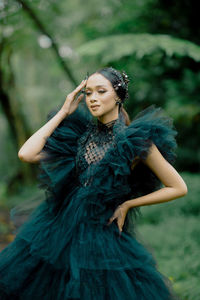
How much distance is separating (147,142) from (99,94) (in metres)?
0.48

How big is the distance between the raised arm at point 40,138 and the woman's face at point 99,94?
11cm

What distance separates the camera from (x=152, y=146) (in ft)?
6.15

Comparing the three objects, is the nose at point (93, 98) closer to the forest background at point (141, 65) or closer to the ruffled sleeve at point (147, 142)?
the ruffled sleeve at point (147, 142)

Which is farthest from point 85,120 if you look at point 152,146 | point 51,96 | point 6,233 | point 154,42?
point 51,96

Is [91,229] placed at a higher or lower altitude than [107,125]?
A: lower

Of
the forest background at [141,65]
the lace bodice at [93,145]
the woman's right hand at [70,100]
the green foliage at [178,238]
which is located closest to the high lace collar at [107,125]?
the lace bodice at [93,145]

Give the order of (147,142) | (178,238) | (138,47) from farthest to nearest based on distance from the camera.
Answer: (138,47)
(178,238)
(147,142)

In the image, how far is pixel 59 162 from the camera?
2125 mm

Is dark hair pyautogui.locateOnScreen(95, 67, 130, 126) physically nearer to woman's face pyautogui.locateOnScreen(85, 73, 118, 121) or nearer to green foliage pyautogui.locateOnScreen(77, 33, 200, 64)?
woman's face pyautogui.locateOnScreen(85, 73, 118, 121)

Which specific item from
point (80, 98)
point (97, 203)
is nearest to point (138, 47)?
point (80, 98)

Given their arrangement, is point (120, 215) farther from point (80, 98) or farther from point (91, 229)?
point (80, 98)

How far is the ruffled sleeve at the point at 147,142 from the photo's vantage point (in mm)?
1861

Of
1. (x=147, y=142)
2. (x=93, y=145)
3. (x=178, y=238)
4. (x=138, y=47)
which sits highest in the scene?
(x=138, y=47)

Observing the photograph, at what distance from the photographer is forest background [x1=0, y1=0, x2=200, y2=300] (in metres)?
4.84
